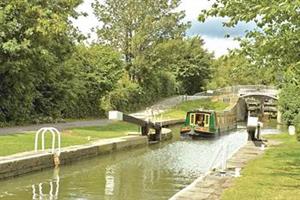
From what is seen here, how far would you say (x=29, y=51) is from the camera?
2964 centimetres

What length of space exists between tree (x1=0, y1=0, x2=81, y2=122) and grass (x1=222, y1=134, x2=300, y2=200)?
15132 mm

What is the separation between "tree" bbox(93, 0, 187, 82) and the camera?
62406 mm

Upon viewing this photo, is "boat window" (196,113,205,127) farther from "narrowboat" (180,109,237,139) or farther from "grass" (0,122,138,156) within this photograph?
"grass" (0,122,138,156)

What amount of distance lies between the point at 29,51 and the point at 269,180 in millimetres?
19007

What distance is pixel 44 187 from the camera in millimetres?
16172

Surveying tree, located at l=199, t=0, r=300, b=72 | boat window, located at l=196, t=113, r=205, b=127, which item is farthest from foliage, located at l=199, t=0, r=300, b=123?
boat window, located at l=196, t=113, r=205, b=127

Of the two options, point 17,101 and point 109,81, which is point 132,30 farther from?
point 17,101

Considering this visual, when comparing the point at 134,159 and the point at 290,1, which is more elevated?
the point at 290,1

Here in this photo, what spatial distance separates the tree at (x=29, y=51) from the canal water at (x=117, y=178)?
8.32 meters

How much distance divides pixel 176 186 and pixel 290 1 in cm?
889

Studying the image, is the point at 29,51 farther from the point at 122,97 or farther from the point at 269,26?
the point at 122,97

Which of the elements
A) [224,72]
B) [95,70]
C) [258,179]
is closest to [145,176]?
[258,179]

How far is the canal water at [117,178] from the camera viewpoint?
15289 millimetres

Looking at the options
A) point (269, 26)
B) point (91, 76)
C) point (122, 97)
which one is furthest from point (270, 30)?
point (122, 97)
